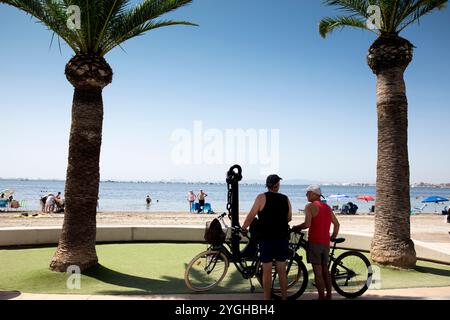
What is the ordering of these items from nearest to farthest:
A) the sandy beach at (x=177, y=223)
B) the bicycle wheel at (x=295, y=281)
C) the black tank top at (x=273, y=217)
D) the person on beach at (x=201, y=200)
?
the black tank top at (x=273, y=217) < the bicycle wheel at (x=295, y=281) < the sandy beach at (x=177, y=223) < the person on beach at (x=201, y=200)

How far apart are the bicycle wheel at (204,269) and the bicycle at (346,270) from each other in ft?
3.04

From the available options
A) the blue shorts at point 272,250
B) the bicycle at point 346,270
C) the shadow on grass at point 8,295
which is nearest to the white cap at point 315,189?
the bicycle at point 346,270

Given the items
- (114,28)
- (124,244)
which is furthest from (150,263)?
(114,28)

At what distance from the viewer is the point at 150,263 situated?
8.27 m

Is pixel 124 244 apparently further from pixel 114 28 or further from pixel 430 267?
pixel 430 267

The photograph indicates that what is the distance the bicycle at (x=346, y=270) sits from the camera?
577 centimetres

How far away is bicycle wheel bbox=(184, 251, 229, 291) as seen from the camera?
19.2ft

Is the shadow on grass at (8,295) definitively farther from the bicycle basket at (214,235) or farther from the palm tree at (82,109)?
the bicycle basket at (214,235)

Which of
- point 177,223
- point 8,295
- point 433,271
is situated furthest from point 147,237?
point 177,223

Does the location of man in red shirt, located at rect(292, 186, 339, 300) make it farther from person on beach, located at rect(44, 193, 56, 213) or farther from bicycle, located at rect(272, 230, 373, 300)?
person on beach, located at rect(44, 193, 56, 213)

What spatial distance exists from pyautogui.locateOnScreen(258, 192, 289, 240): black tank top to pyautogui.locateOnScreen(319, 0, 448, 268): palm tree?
4.32 meters

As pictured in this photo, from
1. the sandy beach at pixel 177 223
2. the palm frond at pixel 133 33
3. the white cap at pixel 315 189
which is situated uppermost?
the palm frond at pixel 133 33

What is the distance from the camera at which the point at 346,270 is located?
5.92 meters

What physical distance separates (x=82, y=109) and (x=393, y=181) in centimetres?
683
